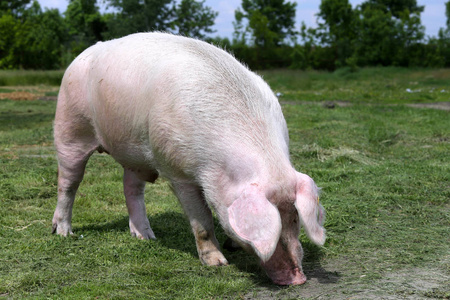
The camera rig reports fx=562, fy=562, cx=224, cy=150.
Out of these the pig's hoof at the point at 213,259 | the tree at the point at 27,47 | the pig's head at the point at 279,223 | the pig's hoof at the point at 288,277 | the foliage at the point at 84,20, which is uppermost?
the foliage at the point at 84,20

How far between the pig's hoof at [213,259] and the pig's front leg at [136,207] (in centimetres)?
96

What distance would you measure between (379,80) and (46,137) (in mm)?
20458

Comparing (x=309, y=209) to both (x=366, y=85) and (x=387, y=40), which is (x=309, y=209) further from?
(x=387, y=40)

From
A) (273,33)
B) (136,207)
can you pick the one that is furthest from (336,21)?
(136,207)

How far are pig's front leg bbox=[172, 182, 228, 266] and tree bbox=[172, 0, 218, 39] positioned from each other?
132ft

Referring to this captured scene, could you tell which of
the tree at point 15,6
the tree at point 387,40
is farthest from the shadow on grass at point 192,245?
the tree at point 15,6

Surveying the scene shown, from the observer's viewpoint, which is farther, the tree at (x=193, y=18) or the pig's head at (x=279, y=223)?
the tree at (x=193, y=18)

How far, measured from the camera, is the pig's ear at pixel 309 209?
3283 mm

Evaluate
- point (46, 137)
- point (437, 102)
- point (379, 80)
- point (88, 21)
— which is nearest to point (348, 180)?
point (46, 137)

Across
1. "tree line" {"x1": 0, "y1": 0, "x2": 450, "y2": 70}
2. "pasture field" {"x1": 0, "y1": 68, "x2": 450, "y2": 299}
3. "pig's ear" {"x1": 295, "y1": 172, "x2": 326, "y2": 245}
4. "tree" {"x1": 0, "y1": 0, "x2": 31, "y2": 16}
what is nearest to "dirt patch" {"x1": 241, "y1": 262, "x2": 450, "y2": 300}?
"pasture field" {"x1": 0, "y1": 68, "x2": 450, "y2": 299}

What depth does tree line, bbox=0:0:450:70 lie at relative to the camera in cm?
3369

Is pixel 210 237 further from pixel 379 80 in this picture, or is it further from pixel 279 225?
pixel 379 80

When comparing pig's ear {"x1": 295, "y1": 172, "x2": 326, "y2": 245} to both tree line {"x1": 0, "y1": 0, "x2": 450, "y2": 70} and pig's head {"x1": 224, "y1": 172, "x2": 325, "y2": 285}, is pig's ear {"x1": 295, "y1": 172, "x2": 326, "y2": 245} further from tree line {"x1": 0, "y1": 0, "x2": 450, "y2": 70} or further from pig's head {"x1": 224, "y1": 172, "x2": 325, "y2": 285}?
tree line {"x1": 0, "y1": 0, "x2": 450, "y2": 70}

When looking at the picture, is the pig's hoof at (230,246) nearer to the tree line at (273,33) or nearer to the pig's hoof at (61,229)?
the pig's hoof at (61,229)
